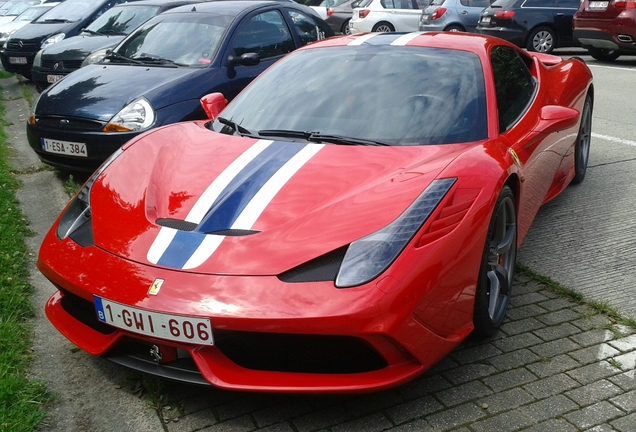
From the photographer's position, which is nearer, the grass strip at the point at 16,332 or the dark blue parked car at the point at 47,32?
the grass strip at the point at 16,332

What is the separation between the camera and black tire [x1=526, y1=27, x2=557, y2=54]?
14.8m

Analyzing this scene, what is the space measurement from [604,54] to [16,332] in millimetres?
12587

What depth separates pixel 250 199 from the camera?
10.2 feet

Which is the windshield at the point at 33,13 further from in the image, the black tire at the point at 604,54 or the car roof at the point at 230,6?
the black tire at the point at 604,54

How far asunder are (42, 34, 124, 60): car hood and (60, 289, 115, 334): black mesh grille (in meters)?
6.94

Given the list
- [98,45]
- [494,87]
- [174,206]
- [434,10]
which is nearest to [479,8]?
[434,10]

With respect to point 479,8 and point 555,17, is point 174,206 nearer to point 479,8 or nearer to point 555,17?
point 555,17

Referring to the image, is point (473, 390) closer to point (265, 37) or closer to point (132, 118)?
point (132, 118)

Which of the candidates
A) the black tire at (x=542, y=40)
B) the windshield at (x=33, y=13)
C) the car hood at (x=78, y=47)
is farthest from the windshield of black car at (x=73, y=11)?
the black tire at (x=542, y=40)

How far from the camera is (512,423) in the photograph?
2.77m

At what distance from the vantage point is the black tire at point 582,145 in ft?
18.4

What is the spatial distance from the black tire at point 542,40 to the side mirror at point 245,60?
9469 millimetres

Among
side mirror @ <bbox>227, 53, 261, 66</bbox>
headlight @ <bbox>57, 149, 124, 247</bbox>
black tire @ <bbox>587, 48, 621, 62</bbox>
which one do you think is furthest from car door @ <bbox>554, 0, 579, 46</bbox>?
headlight @ <bbox>57, 149, 124, 247</bbox>

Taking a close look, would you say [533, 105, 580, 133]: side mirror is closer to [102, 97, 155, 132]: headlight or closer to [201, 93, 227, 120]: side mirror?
[201, 93, 227, 120]: side mirror
